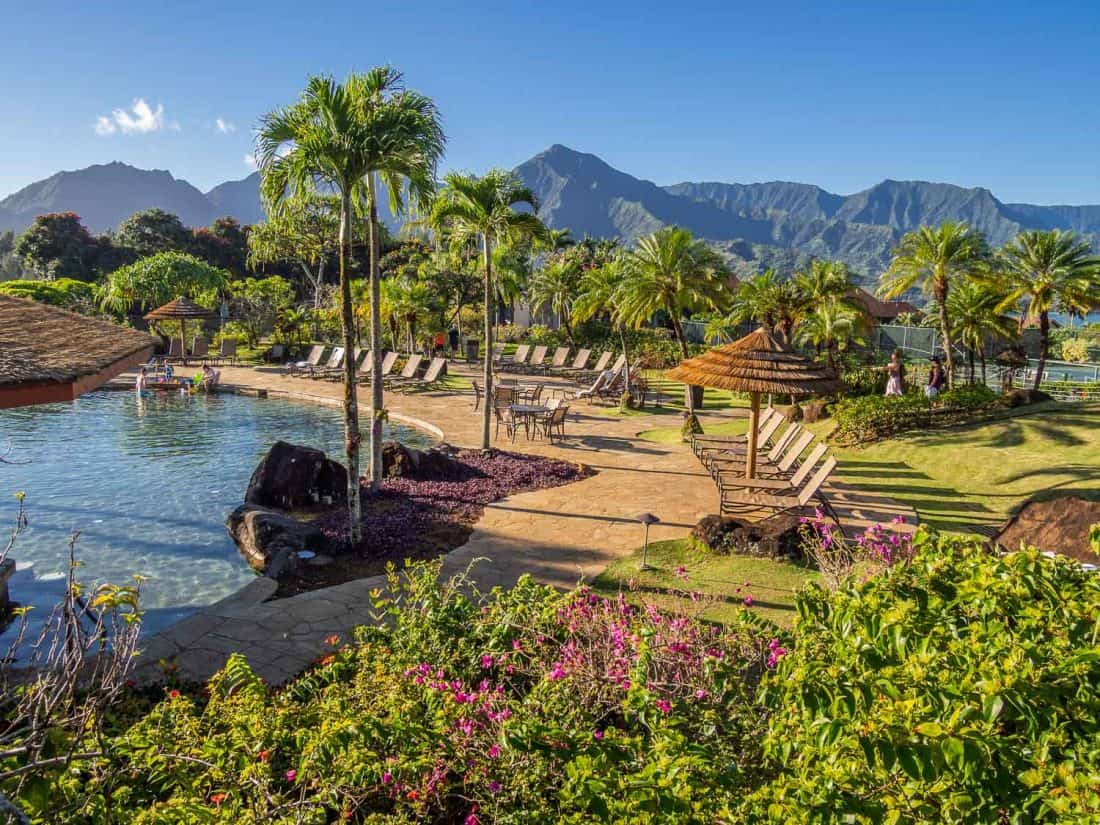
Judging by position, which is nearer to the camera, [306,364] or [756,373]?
[756,373]

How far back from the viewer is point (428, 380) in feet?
74.8

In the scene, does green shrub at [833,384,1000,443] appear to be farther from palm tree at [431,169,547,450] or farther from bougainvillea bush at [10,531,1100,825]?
bougainvillea bush at [10,531,1100,825]

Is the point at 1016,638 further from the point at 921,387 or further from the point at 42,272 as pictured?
the point at 42,272

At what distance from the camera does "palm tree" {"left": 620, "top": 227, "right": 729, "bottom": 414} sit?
669 inches

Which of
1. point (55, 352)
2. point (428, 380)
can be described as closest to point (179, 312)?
point (428, 380)

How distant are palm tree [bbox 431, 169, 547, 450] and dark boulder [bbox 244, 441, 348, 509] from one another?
3.30 metres

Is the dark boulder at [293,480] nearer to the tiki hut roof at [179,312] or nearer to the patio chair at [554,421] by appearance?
the patio chair at [554,421]

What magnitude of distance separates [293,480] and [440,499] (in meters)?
2.13

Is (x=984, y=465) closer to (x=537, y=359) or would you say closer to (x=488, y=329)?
(x=488, y=329)

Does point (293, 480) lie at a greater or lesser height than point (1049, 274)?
lesser

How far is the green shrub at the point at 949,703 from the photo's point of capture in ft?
6.26

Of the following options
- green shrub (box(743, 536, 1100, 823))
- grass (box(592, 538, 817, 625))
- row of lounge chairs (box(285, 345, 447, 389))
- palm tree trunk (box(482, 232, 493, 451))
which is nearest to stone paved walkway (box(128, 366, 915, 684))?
grass (box(592, 538, 817, 625))

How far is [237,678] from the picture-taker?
3.94 meters

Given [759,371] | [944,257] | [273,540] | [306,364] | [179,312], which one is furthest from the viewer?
[306,364]
